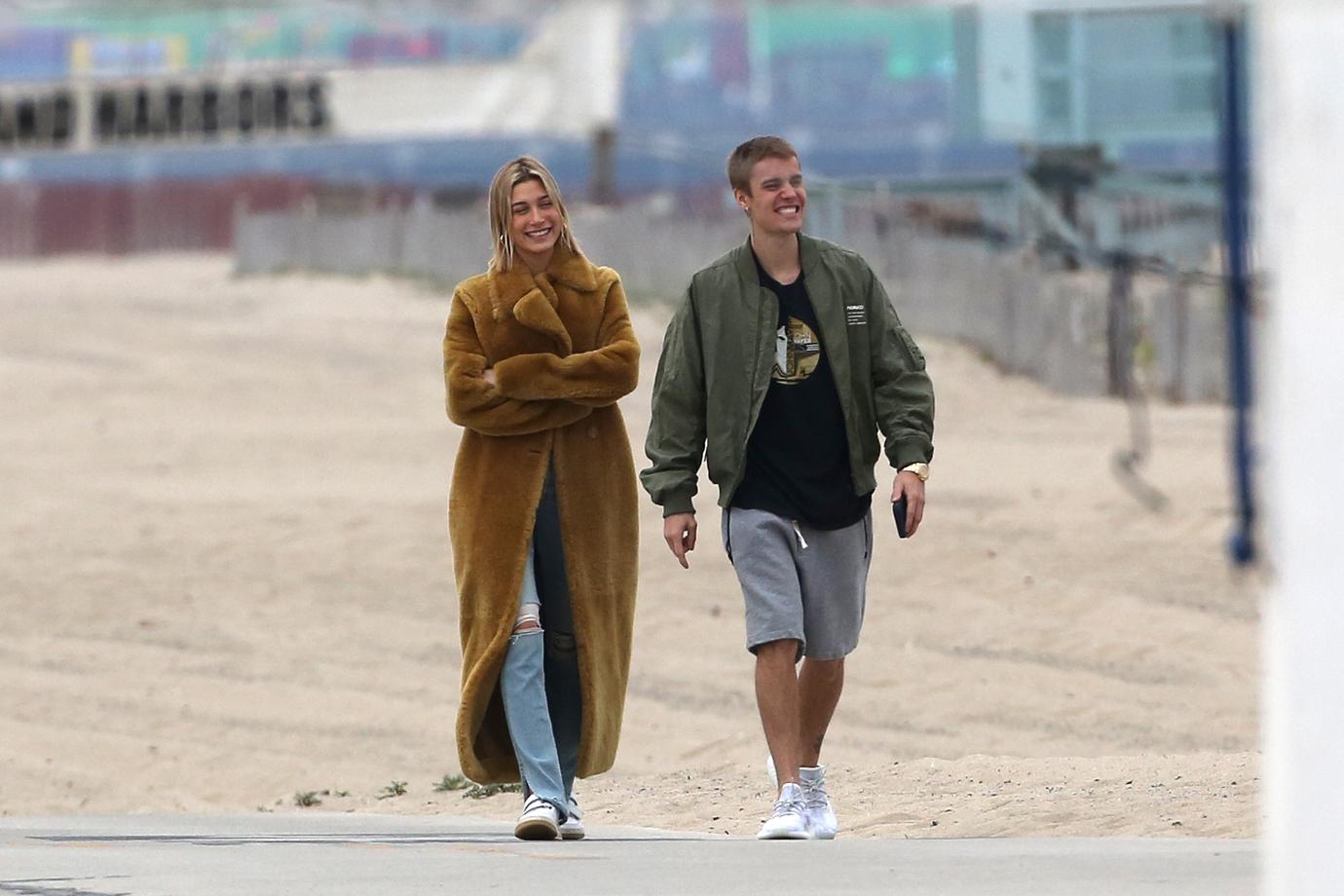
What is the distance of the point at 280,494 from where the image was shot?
16328mm

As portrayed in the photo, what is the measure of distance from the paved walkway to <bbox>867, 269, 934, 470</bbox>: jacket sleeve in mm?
975

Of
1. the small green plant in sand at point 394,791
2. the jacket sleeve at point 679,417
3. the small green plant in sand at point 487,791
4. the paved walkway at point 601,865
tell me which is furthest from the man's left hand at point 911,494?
the small green plant in sand at point 394,791

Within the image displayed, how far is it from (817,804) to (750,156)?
1564 mm

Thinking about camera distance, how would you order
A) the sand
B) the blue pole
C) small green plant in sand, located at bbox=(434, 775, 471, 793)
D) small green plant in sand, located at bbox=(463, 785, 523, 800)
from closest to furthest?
the blue pole → the sand → small green plant in sand, located at bbox=(463, 785, 523, 800) → small green plant in sand, located at bbox=(434, 775, 471, 793)

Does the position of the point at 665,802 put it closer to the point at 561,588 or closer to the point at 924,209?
the point at 561,588

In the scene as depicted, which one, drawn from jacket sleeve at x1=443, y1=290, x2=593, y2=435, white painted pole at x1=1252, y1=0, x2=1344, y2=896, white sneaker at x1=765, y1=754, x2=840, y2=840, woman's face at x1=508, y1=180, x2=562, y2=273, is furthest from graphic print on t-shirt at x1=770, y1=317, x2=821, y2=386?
white painted pole at x1=1252, y1=0, x2=1344, y2=896

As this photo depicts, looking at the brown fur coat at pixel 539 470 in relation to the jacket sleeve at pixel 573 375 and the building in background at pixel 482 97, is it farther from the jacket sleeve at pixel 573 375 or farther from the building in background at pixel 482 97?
the building in background at pixel 482 97

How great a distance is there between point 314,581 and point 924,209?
16.7 m

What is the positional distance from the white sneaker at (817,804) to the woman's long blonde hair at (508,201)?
1.40 m

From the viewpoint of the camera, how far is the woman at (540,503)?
20.6 feet

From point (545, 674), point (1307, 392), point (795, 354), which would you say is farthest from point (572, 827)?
point (1307, 392)

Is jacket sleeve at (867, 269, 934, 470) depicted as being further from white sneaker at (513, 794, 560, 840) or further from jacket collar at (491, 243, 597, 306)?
white sneaker at (513, 794, 560, 840)

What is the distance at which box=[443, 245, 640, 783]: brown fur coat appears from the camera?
627 cm

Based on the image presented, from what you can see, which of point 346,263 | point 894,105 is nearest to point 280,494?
point 346,263
